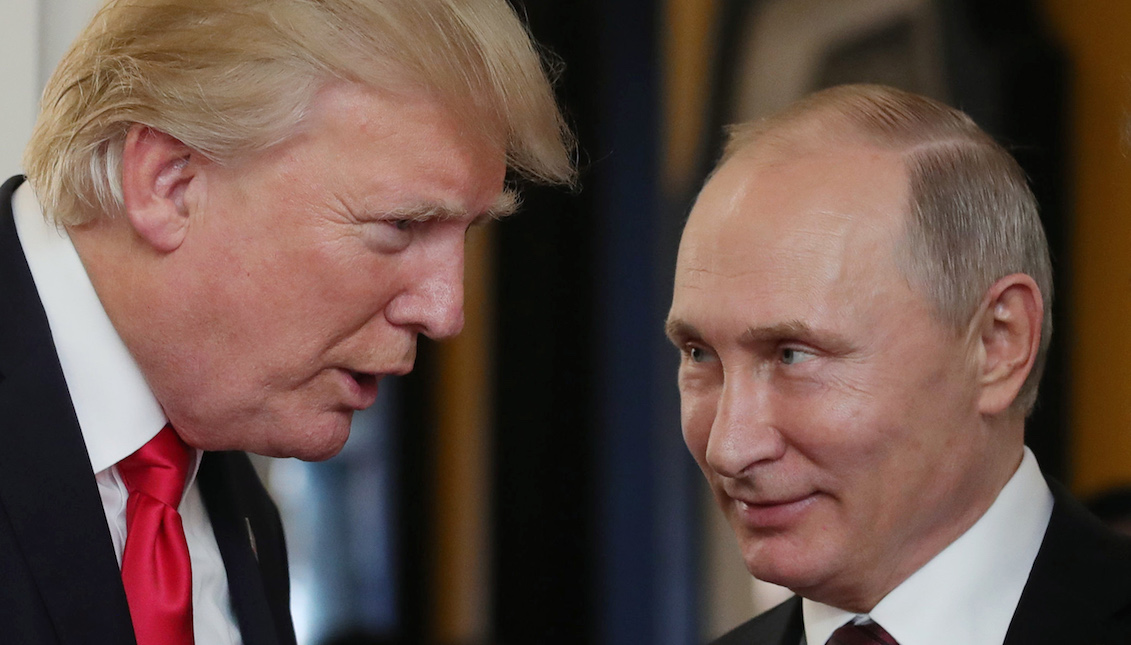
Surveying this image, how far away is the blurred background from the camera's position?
126 inches

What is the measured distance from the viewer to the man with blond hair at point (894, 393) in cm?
153

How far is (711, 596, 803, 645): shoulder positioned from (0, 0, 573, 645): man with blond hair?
2.53 feet

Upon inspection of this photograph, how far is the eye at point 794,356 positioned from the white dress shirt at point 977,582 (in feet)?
1.14

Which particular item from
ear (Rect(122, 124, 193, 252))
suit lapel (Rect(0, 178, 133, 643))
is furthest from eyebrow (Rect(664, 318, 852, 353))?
suit lapel (Rect(0, 178, 133, 643))

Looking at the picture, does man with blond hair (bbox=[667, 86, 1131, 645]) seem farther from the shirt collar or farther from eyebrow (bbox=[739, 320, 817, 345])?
the shirt collar

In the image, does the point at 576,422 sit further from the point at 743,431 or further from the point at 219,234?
the point at 219,234

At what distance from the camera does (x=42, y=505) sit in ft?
4.38

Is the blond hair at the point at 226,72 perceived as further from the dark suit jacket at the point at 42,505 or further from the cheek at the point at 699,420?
the cheek at the point at 699,420

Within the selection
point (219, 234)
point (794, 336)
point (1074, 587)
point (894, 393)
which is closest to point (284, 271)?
point (219, 234)

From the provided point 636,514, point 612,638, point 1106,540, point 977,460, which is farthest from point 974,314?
point 612,638

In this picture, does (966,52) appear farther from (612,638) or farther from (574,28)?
(612,638)

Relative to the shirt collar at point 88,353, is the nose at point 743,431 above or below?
below

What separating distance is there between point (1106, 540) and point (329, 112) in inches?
49.0

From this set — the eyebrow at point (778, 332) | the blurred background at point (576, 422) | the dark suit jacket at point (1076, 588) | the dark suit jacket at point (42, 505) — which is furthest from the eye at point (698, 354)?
the blurred background at point (576, 422)
